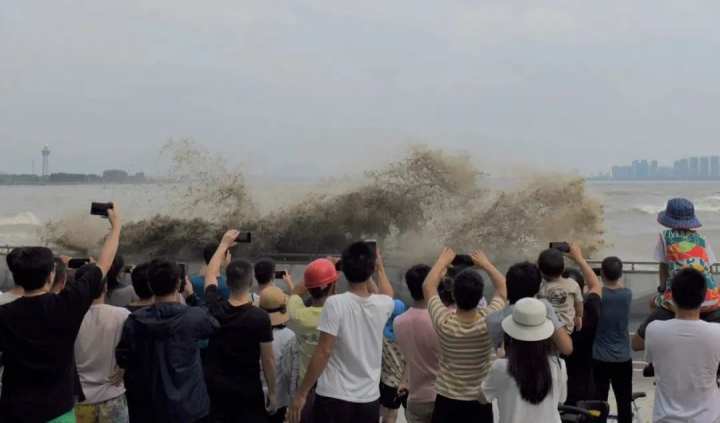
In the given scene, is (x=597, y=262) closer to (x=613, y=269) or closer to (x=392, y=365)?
(x=613, y=269)

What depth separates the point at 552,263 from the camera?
4.46 meters

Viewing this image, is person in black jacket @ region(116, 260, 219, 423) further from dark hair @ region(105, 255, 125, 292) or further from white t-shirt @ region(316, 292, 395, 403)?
dark hair @ region(105, 255, 125, 292)

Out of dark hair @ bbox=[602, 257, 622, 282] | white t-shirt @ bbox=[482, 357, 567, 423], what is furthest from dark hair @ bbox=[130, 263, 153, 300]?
dark hair @ bbox=[602, 257, 622, 282]

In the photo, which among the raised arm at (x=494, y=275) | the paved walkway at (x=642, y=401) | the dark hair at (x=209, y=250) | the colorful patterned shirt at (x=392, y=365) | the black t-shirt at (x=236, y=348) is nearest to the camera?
the black t-shirt at (x=236, y=348)

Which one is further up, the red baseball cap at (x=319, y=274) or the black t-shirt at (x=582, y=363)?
the red baseball cap at (x=319, y=274)

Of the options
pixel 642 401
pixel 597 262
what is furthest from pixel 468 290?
pixel 597 262

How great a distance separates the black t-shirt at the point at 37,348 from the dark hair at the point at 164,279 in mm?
444

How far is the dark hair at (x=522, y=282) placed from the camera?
12.1 ft

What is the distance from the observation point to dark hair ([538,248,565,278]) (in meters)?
4.46

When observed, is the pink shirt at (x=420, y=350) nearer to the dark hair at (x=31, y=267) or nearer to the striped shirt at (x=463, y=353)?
the striped shirt at (x=463, y=353)

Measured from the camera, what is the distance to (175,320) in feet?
11.8

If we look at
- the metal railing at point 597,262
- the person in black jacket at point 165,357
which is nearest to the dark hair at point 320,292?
the person in black jacket at point 165,357

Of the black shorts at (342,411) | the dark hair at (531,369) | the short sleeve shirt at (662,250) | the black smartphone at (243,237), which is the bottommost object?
the black shorts at (342,411)

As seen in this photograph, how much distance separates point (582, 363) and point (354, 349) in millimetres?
2113
